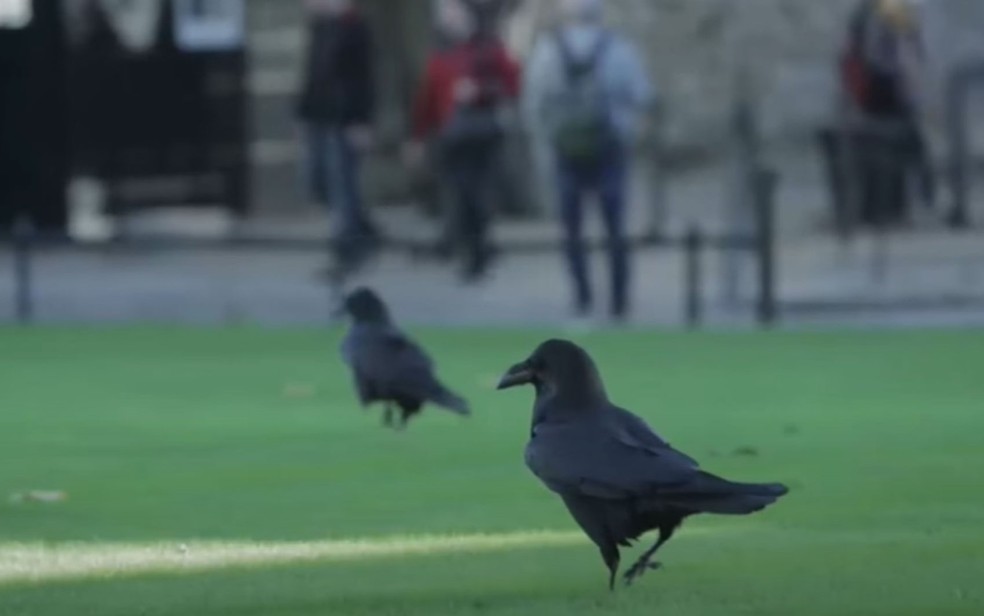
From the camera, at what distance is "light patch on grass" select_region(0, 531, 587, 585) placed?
10492mm

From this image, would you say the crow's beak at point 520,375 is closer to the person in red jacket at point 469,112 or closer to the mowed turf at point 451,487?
the mowed turf at point 451,487

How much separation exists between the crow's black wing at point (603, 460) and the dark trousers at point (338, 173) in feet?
56.7

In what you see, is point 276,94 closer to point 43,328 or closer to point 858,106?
point 858,106

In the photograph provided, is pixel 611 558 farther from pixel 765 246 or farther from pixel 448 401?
pixel 765 246

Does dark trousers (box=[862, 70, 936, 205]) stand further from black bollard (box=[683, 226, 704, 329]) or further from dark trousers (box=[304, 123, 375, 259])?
black bollard (box=[683, 226, 704, 329])

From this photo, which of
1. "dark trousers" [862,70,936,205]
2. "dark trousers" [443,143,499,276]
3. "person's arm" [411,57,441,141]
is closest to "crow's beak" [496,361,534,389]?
"person's arm" [411,57,441,141]

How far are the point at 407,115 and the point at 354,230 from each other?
19.7ft

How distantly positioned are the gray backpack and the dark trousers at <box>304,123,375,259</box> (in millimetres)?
3913

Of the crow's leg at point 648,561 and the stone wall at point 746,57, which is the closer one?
the crow's leg at point 648,561

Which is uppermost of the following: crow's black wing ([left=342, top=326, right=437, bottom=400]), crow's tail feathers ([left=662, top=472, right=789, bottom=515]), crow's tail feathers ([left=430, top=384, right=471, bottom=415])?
crow's tail feathers ([left=662, top=472, right=789, bottom=515])

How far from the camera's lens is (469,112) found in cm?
2597

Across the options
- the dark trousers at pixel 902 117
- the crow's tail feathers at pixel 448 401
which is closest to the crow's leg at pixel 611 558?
the crow's tail feathers at pixel 448 401

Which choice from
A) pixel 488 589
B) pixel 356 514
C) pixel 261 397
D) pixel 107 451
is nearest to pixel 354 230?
pixel 261 397

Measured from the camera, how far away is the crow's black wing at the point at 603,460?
9242mm
